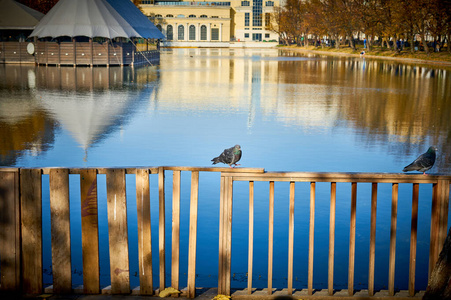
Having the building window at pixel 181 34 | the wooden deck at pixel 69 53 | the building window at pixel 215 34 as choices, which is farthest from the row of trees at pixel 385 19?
the building window at pixel 181 34

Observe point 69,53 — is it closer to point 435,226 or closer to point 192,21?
point 435,226

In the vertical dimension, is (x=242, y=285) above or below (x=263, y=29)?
below

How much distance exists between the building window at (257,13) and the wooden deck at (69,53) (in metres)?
118

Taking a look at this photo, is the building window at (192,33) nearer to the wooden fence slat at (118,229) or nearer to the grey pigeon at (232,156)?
the grey pigeon at (232,156)

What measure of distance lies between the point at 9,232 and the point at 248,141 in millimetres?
8297

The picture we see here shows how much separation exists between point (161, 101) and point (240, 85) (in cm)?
727

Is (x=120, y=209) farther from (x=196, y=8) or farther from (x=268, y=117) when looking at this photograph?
(x=196, y=8)

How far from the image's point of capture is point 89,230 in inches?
181

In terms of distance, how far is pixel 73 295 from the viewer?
464cm

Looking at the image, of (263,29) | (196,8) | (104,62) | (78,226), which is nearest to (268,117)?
(78,226)

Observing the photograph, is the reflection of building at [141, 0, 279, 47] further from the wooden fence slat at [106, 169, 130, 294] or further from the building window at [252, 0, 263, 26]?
the wooden fence slat at [106, 169, 130, 294]

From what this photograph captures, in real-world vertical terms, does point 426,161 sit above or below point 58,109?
above

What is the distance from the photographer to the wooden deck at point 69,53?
1610 inches

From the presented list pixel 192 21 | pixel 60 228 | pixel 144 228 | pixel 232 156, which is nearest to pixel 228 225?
pixel 144 228
